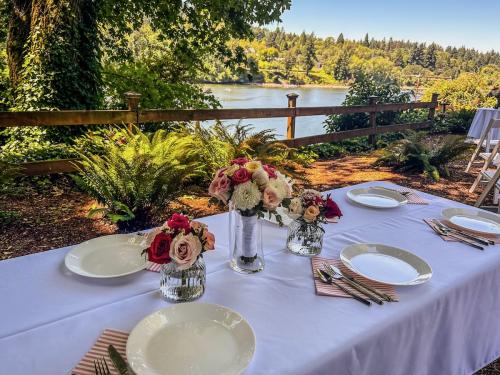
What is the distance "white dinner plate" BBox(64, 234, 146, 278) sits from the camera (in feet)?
3.90

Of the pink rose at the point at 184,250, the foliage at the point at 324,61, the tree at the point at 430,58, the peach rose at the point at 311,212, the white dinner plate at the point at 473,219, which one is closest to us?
the pink rose at the point at 184,250

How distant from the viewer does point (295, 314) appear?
1005 millimetres

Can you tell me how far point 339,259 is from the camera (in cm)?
135

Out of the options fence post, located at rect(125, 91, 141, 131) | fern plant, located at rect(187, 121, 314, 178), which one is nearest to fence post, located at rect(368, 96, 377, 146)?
fern plant, located at rect(187, 121, 314, 178)

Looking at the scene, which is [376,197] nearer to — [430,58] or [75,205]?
[75,205]

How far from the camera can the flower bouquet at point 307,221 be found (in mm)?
1308

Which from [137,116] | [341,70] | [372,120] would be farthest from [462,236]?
[341,70]

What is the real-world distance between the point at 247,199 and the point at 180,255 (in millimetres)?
264

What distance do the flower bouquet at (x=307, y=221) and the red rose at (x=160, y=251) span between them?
1.54 feet

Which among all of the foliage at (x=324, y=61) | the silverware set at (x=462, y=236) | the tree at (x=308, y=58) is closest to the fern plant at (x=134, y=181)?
the silverware set at (x=462, y=236)

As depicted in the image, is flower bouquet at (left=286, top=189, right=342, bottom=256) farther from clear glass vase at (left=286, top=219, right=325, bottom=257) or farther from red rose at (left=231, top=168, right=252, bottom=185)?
red rose at (left=231, top=168, right=252, bottom=185)

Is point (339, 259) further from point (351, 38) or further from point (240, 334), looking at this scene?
point (351, 38)

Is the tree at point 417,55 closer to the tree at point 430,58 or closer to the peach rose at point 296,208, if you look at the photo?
the tree at point 430,58

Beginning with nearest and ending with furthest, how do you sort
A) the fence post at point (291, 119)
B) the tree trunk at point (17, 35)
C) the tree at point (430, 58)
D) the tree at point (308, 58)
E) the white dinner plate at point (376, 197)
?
the white dinner plate at point (376, 197), the tree trunk at point (17, 35), the fence post at point (291, 119), the tree at point (308, 58), the tree at point (430, 58)
